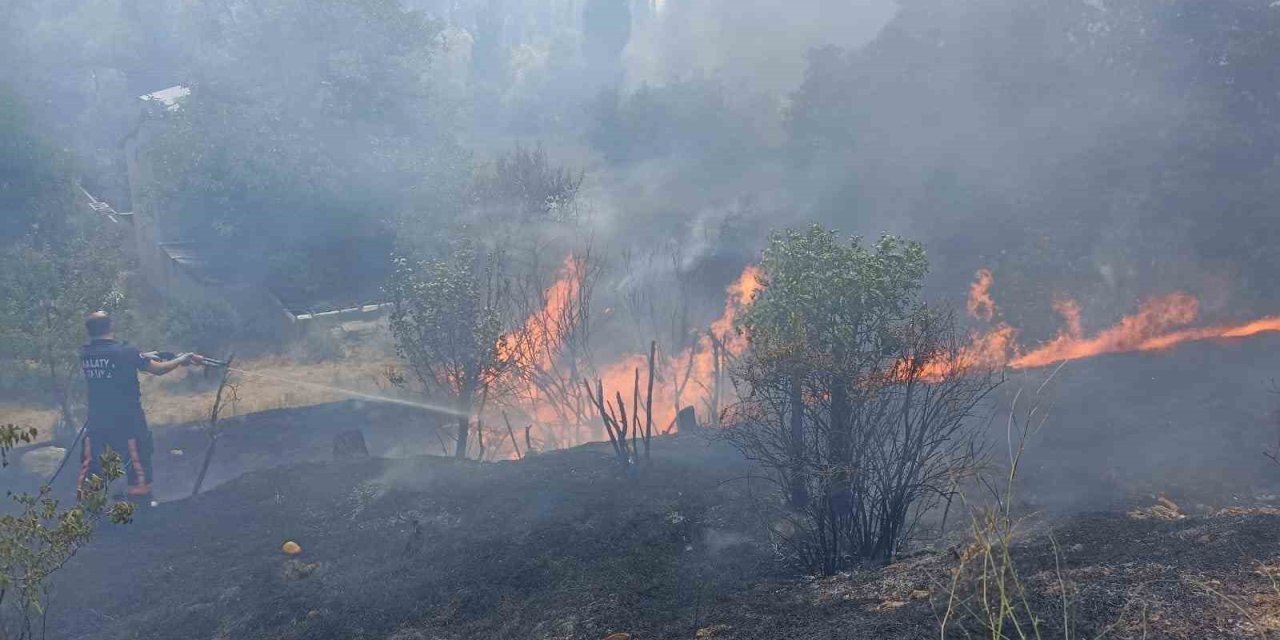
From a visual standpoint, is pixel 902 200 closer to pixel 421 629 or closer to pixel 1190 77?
Answer: pixel 1190 77

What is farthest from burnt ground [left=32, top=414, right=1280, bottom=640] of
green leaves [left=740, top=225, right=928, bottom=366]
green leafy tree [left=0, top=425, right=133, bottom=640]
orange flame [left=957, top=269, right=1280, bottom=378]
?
orange flame [left=957, top=269, right=1280, bottom=378]

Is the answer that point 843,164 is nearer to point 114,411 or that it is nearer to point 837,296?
point 837,296

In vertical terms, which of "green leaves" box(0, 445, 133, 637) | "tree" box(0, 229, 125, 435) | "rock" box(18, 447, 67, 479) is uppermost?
"tree" box(0, 229, 125, 435)

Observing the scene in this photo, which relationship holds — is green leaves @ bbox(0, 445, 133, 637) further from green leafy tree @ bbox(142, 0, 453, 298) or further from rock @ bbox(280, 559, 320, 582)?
green leafy tree @ bbox(142, 0, 453, 298)

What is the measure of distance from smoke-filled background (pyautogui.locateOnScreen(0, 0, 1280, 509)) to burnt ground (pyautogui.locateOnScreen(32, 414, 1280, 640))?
27.3 ft

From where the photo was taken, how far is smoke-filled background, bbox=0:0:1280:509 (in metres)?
23.4

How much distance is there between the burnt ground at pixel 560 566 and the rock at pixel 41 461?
14.6ft

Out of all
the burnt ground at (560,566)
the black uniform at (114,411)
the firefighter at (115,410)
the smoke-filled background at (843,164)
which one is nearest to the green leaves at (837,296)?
the burnt ground at (560,566)

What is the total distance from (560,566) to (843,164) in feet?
82.2

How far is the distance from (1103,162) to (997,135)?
4.01 metres

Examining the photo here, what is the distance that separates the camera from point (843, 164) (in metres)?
31.8

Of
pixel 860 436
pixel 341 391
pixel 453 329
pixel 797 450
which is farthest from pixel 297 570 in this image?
pixel 341 391

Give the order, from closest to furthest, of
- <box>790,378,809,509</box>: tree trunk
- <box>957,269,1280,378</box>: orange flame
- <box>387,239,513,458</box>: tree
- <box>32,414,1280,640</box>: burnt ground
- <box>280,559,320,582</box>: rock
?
<box>32,414,1280,640</box>: burnt ground, <box>790,378,809,509</box>: tree trunk, <box>280,559,320,582</box>: rock, <box>387,239,513,458</box>: tree, <box>957,269,1280,378</box>: orange flame

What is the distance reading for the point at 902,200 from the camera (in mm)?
29875
